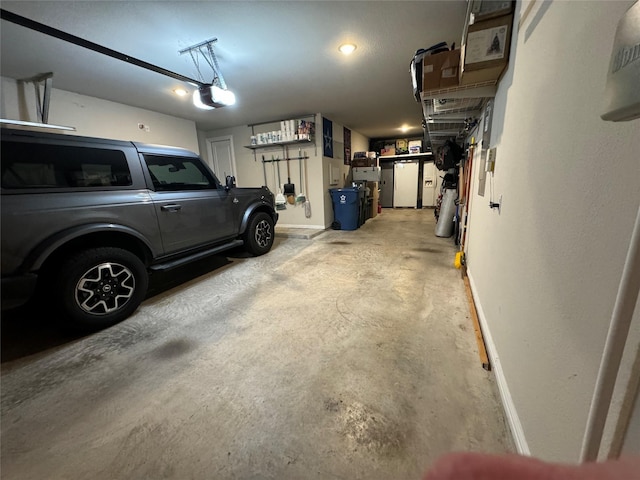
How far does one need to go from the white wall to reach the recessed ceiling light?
2436 millimetres

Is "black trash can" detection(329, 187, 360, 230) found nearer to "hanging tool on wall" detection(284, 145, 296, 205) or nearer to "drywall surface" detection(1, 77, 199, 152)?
"hanging tool on wall" detection(284, 145, 296, 205)

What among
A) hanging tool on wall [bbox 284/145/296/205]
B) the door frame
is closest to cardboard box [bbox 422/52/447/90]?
hanging tool on wall [bbox 284/145/296/205]

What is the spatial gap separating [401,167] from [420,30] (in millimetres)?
6675

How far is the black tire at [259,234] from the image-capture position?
3.66 metres

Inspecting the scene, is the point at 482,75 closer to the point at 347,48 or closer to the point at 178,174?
the point at 347,48

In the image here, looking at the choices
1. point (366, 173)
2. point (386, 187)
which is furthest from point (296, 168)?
point (386, 187)

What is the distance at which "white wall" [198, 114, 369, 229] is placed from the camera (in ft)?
17.6

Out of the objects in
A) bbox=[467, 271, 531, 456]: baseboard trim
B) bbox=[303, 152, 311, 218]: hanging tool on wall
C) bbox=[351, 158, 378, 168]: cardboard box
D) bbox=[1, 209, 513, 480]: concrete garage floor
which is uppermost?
bbox=[351, 158, 378, 168]: cardboard box

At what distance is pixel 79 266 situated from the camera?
1828 mm

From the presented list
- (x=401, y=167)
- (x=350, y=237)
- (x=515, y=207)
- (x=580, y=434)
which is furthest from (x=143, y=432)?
(x=401, y=167)

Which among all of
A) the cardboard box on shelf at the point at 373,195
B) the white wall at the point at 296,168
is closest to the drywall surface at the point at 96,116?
the white wall at the point at 296,168

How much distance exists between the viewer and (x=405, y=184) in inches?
348

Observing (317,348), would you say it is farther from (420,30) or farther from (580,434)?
(420,30)

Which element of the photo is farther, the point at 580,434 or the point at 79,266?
the point at 79,266
